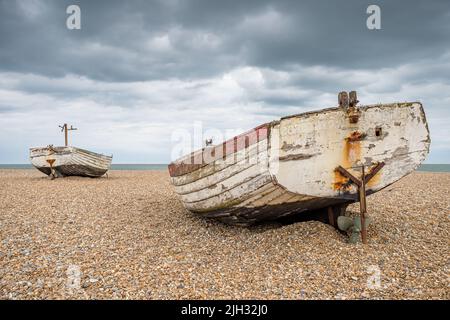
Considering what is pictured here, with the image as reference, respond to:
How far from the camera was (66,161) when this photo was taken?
645 inches

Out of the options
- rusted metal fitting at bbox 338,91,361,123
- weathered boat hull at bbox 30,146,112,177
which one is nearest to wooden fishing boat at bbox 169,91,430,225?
rusted metal fitting at bbox 338,91,361,123

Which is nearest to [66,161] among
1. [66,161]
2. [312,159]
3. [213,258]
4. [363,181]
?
[66,161]

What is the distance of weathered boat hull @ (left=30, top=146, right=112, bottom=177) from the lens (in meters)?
16.3

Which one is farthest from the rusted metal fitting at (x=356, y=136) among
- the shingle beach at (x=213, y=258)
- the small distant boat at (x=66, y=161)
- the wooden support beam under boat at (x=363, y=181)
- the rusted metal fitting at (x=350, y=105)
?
the small distant boat at (x=66, y=161)

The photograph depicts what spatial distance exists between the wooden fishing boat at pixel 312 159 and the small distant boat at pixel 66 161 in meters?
12.6

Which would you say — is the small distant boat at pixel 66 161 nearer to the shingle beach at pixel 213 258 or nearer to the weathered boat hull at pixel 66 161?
the weathered boat hull at pixel 66 161

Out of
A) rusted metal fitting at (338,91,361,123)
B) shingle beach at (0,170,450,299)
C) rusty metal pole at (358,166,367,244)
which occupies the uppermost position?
rusted metal fitting at (338,91,361,123)

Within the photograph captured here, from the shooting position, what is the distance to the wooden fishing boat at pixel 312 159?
4.81 meters

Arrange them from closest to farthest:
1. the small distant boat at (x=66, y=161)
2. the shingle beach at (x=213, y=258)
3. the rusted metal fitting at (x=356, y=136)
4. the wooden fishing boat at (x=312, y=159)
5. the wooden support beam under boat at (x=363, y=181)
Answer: the shingle beach at (x=213, y=258) → the wooden fishing boat at (x=312, y=159) → the rusted metal fitting at (x=356, y=136) → the wooden support beam under boat at (x=363, y=181) → the small distant boat at (x=66, y=161)

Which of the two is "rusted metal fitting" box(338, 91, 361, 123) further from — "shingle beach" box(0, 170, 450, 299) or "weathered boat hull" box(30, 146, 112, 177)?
"weathered boat hull" box(30, 146, 112, 177)

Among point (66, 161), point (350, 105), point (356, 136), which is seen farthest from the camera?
point (66, 161)

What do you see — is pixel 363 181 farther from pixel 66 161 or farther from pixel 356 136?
pixel 66 161

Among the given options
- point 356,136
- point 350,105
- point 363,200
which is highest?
point 350,105

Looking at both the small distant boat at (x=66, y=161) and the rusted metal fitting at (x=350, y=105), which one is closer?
the rusted metal fitting at (x=350, y=105)
